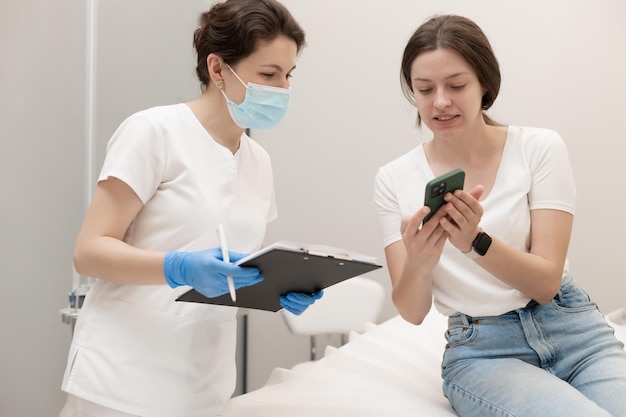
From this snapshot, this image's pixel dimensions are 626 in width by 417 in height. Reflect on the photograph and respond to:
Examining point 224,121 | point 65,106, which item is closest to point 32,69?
point 65,106

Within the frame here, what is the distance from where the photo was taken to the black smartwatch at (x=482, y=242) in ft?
4.67

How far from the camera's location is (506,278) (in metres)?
1.48

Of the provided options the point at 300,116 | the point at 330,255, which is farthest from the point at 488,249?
the point at 300,116

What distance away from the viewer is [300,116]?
307 centimetres

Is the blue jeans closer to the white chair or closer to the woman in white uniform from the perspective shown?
the woman in white uniform

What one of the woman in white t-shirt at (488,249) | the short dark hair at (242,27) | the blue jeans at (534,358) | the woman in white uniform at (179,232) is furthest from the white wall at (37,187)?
the blue jeans at (534,358)

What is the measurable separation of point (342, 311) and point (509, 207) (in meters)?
1.27

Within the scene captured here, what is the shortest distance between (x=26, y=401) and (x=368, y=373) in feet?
3.17

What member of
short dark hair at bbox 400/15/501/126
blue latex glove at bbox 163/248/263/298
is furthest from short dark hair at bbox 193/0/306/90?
blue latex glove at bbox 163/248/263/298

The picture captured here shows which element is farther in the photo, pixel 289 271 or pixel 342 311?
pixel 342 311

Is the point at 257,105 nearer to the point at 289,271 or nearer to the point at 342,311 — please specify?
the point at 289,271

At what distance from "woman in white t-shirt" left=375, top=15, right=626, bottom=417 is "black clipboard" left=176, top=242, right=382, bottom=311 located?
0.20 meters

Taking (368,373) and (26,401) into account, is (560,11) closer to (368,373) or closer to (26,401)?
(368,373)

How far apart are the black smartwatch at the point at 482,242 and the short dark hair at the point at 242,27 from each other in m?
0.62
